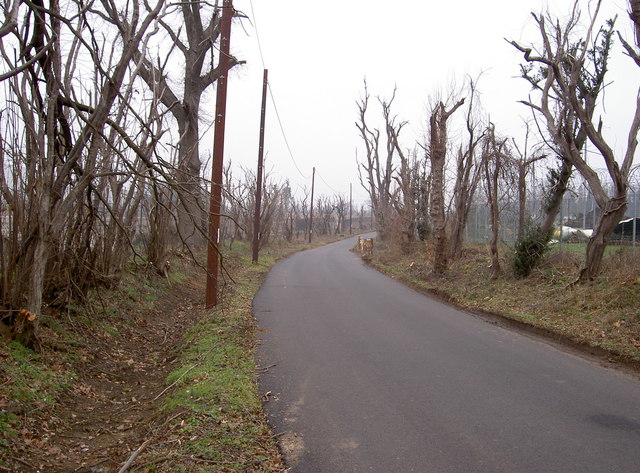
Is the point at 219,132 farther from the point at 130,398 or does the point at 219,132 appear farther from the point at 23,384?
the point at 23,384

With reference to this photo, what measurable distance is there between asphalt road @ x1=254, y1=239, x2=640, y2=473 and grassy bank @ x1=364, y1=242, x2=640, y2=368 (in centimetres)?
88

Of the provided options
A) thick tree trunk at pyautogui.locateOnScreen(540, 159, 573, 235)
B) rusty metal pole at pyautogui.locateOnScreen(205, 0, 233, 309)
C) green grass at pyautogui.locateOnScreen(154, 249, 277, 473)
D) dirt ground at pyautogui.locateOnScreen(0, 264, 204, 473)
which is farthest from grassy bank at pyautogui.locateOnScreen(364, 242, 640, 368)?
dirt ground at pyautogui.locateOnScreen(0, 264, 204, 473)

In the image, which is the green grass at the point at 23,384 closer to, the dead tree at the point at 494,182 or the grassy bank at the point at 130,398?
the grassy bank at the point at 130,398

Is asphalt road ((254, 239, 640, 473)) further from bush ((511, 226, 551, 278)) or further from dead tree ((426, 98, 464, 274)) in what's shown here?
dead tree ((426, 98, 464, 274))

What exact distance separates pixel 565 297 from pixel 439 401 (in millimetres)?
7041

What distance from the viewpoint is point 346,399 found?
5930 mm

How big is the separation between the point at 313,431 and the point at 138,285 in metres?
8.39

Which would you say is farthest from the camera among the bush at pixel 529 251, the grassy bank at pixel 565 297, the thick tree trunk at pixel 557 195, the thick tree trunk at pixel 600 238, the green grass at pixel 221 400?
the thick tree trunk at pixel 557 195

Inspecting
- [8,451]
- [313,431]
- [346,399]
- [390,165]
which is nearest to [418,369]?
[346,399]

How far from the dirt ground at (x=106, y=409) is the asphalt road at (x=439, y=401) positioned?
54.6 inches

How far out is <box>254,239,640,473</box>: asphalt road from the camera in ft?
14.5

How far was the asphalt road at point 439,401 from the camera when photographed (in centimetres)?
441

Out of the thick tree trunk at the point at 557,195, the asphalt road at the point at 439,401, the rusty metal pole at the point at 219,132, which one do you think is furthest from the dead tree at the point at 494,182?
the rusty metal pole at the point at 219,132

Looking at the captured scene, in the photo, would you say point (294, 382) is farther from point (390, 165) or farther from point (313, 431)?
point (390, 165)
